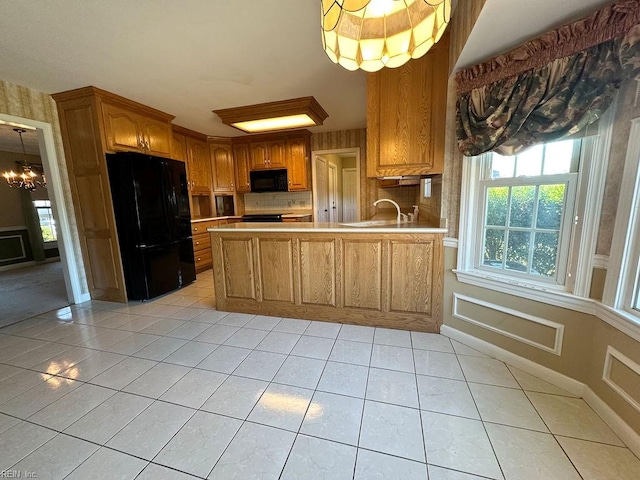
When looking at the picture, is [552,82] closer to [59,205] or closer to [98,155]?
[98,155]

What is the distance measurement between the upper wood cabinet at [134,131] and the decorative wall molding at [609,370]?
454 cm

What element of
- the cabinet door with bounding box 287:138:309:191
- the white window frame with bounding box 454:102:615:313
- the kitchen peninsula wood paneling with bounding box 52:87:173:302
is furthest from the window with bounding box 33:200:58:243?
the white window frame with bounding box 454:102:615:313

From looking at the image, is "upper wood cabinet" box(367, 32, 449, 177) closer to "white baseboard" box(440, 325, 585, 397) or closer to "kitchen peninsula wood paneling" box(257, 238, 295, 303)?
"kitchen peninsula wood paneling" box(257, 238, 295, 303)

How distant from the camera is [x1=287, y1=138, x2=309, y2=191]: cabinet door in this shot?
4.76m

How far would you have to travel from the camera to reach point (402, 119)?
→ 222cm

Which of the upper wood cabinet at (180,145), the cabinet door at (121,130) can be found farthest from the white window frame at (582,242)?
the upper wood cabinet at (180,145)

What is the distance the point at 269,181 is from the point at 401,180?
106 inches

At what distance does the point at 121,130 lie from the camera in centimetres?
307

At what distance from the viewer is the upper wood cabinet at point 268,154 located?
485 cm

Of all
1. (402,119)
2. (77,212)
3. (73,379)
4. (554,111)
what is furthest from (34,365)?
(554,111)

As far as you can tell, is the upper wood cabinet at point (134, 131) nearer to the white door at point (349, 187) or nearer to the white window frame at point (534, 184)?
the white window frame at point (534, 184)

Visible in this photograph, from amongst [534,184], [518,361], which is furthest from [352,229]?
[518,361]

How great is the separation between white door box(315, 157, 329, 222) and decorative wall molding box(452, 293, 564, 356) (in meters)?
3.42

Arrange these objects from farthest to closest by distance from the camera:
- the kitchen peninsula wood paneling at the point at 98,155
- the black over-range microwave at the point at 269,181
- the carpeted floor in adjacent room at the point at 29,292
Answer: the black over-range microwave at the point at 269,181
the carpeted floor in adjacent room at the point at 29,292
the kitchen peninsula wood paneling at the point at 98,155
